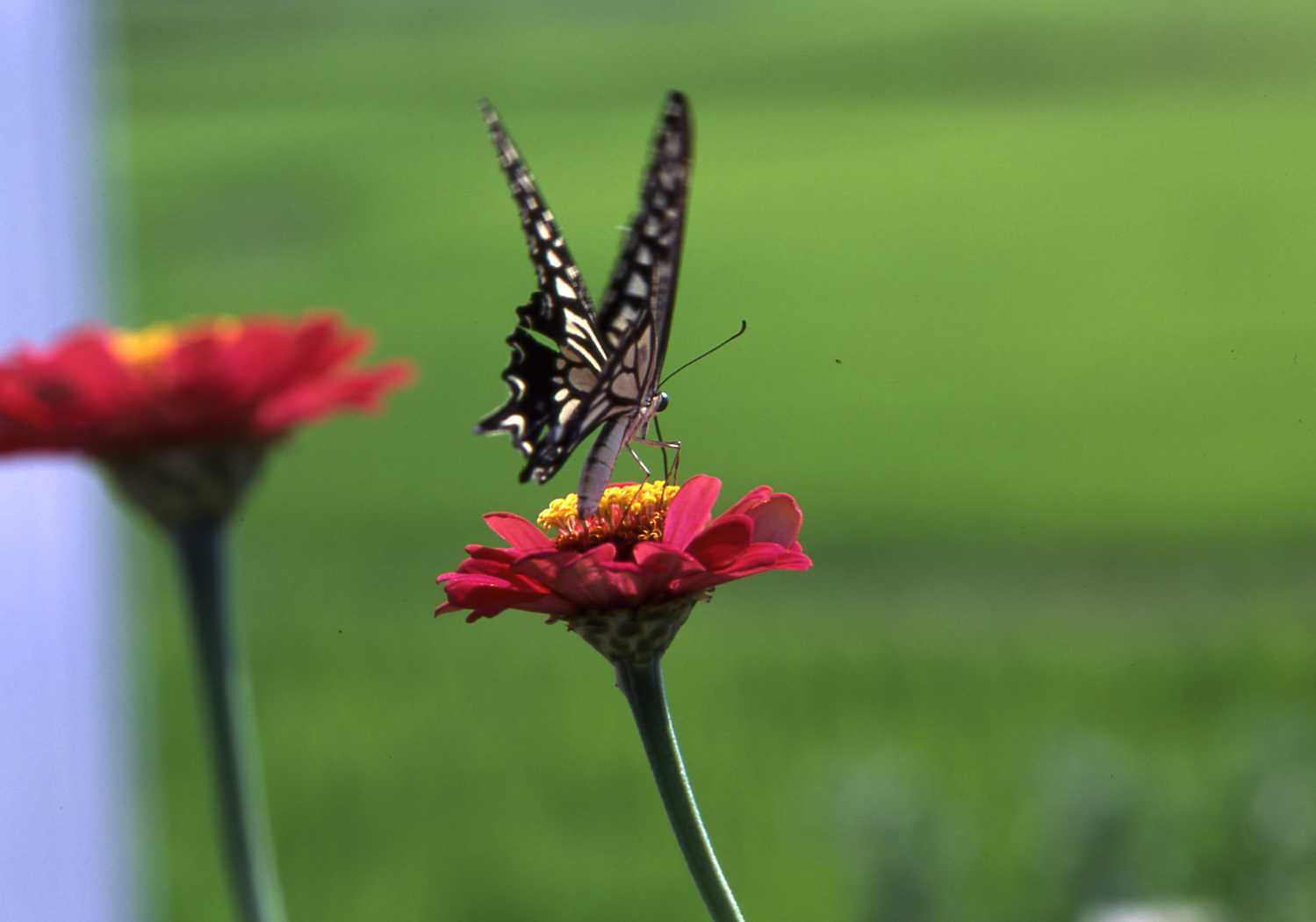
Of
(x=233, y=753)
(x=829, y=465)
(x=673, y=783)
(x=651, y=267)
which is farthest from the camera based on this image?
(x=829, y=465)

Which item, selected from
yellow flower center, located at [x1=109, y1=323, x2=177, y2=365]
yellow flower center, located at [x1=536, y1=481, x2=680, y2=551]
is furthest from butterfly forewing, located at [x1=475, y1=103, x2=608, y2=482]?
yellow flower center, located at [x1=109, y1=323, x2=177, y2=365]

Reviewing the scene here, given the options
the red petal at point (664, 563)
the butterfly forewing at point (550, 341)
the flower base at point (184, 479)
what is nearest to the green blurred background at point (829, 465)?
the flower base at point (184, 479)

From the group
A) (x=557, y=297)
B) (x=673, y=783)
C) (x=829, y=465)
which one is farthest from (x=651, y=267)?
(x=829, y=465)

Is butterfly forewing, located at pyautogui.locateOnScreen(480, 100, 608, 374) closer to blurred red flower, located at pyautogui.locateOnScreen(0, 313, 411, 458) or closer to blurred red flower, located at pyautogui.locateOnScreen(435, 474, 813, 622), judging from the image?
blurred red flower, located at pyautogui.locateOnScreen(435, 474, 813, 622)

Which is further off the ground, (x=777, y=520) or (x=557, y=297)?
(x=557, y=297)

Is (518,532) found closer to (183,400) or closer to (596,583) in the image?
(596,583)

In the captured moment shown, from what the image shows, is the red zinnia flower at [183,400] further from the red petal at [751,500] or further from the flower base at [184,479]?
the red petal at [751,500]

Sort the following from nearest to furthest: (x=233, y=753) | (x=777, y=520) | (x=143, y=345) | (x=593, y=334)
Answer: (x=233, y=753)
(x=143, y=345)
(x=777, y=520)
(x=593, y=334)
